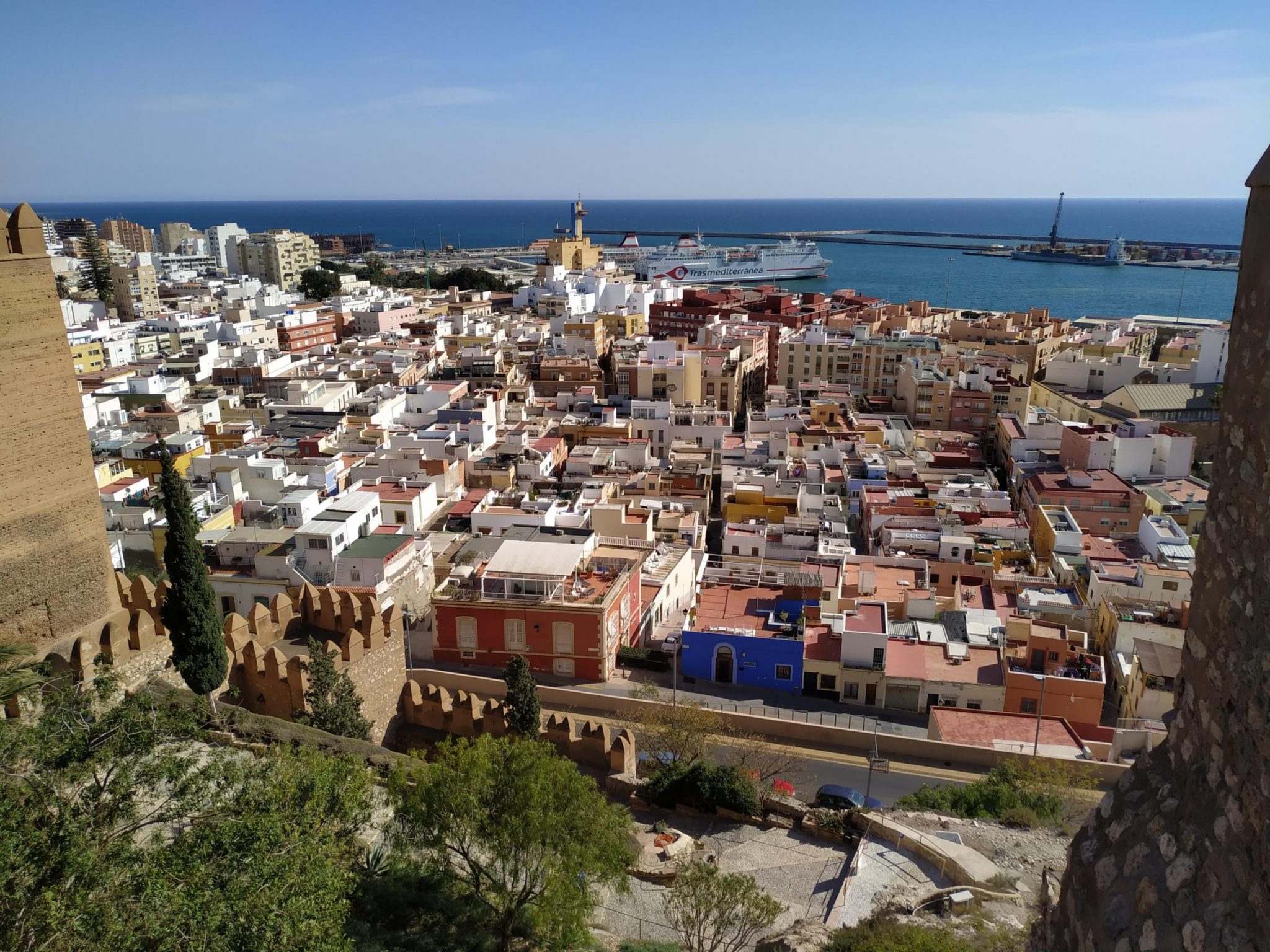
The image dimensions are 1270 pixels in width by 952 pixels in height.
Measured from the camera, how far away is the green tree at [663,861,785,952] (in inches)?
315

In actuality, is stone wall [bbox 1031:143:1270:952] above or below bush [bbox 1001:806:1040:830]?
above

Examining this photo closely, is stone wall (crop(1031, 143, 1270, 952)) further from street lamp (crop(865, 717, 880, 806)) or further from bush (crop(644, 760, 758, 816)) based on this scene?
street lamp (crop(865, 717, 880, 806))

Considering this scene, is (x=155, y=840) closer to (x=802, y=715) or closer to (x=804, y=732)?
(x=804, y=732)

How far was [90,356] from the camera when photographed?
42844mm

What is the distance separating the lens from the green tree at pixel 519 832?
7969 mm

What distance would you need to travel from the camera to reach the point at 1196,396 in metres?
36.5

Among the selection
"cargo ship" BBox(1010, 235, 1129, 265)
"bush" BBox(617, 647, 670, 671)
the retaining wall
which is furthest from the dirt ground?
"cargo ship" BBox(1010, 235, 1129, 265)

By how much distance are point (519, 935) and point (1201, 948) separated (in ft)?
22.8

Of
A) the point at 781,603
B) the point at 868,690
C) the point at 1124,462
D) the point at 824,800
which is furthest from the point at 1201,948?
the point at 1124,462

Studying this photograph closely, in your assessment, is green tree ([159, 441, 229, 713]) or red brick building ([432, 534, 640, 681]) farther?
red brick building ([432, 534, 640, 681])

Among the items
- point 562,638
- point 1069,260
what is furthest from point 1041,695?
point 1069,260

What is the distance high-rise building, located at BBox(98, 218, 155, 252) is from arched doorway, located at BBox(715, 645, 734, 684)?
109 m

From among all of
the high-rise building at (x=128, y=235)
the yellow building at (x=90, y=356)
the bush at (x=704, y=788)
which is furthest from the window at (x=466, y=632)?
the high-rise building at (x=128, y=235)

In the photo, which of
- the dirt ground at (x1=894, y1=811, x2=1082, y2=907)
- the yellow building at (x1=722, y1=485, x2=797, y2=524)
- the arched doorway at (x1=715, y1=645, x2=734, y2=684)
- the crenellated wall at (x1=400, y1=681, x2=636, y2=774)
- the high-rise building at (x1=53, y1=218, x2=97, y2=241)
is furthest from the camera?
the high-rise building at (x1=53, y1=218, x2=97, y2=241)
